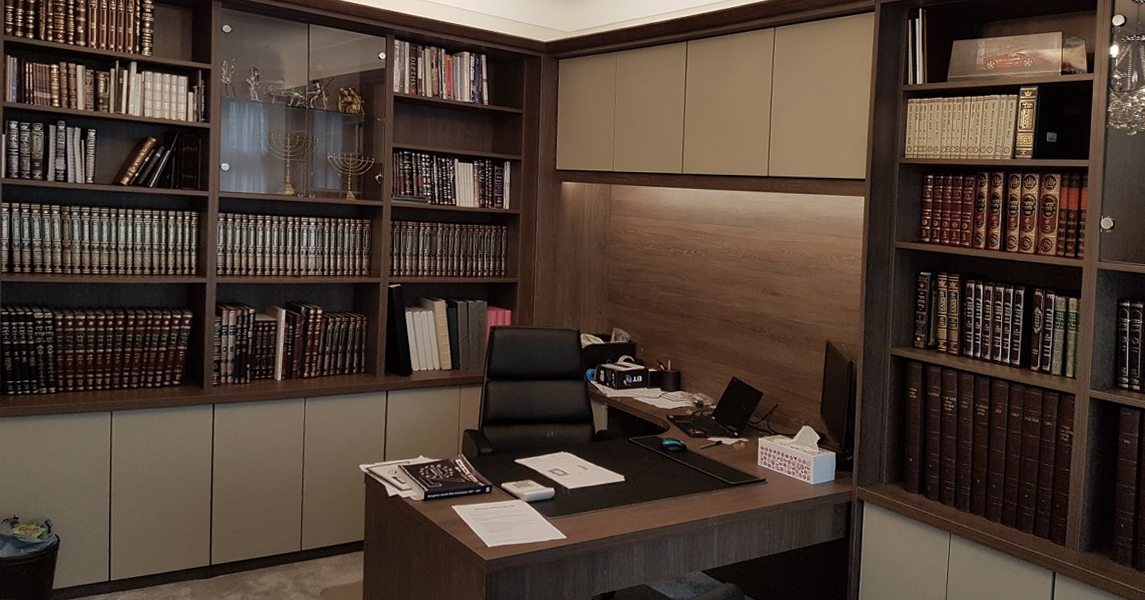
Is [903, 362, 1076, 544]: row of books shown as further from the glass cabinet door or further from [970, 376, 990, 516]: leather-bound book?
the glass cabinet door

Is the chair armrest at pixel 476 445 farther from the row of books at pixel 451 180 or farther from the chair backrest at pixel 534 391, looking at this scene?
the row of books at pixel 451 180

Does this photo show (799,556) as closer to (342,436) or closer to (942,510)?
(942,510)

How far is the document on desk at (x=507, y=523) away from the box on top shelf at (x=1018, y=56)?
192 centimetres

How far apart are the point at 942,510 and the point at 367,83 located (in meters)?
3.11

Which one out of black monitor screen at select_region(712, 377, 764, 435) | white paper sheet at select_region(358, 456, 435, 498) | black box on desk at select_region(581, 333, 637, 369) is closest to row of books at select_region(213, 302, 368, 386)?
black box on desk at select_region(581, 333, 637, 369)

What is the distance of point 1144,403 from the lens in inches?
101

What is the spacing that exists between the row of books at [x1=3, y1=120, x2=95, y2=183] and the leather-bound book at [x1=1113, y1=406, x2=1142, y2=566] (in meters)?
3.85

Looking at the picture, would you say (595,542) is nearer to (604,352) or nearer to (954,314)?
(954,314)

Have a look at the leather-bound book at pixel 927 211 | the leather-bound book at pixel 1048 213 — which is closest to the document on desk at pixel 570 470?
the leather-bound book at pixel 927 211

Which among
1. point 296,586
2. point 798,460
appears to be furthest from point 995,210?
point 296,586

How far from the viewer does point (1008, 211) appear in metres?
3.01

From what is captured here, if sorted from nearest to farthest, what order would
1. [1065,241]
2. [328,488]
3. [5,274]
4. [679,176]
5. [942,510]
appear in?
1. [1065,241]
2. [942,510]
3. [5,274]
4. [679,176]
5. [328,488]

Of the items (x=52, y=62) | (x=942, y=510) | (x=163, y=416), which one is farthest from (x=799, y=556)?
(x=52, y=62)

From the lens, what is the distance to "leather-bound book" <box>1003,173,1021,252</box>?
9.75 ft
